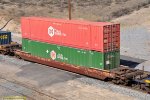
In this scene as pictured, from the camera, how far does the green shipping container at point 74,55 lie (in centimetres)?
2361

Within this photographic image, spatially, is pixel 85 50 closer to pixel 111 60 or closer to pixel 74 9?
pixel 111 60

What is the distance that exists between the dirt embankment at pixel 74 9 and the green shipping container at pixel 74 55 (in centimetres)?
2105

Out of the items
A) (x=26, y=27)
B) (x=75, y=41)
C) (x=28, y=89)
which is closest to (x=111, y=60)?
(x=75, y=41)

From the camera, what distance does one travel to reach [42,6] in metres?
67.6

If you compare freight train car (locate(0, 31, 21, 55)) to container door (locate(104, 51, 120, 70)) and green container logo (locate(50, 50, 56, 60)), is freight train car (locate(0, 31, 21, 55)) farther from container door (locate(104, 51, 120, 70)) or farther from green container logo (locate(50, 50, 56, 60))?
container door (locate(104, 51, 120, 70))

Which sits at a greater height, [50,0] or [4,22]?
[50,0]

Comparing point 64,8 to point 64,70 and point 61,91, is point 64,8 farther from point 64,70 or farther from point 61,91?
point 61,91

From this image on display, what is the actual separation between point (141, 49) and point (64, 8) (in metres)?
34.4

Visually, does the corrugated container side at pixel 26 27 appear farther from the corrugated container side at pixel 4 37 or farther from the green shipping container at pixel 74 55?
the corrugated container side at pixel 4 37

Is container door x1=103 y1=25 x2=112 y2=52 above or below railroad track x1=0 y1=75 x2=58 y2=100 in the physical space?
above

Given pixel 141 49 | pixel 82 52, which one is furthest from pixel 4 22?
pixel 82 52

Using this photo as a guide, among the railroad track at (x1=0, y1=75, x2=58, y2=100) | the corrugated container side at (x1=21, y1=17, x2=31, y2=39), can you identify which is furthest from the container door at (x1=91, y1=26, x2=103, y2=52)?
the corrugated container side at (x1=21, y1=17, x2=31, y2=39)

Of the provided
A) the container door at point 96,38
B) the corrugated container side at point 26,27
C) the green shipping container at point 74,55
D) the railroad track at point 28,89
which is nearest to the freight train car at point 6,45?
the green shipping container at point 74,55

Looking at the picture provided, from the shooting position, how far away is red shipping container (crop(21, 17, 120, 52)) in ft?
76.2
